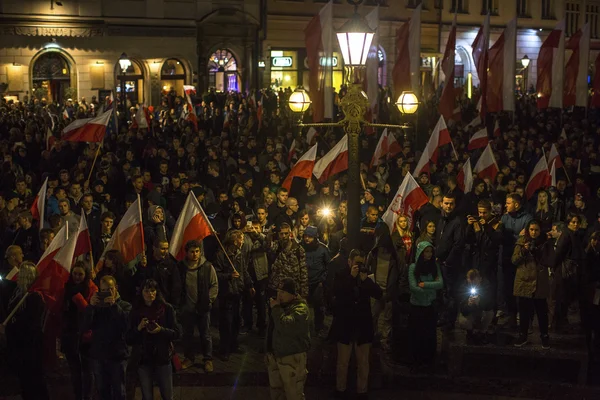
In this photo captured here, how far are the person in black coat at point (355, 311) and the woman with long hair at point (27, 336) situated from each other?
3.09 metres

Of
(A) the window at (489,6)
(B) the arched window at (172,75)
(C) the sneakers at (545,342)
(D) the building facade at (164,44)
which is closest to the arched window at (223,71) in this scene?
(D) the building facade at (164,44)

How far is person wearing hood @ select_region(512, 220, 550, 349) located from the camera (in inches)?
408

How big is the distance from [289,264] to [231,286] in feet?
2.56

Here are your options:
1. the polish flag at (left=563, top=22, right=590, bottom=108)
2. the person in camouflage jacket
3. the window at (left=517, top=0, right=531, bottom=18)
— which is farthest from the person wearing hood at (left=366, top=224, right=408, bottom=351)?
Answer: the window at (left=517, top=0, right=531, bottom=18)

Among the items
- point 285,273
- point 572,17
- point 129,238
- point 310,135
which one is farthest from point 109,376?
point 572,17

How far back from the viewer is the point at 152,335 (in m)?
8.23

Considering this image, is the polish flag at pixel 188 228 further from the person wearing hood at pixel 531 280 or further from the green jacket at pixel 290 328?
the person wearing hood at pixel 531 280

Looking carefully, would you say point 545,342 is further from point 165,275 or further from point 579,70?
point 579,70

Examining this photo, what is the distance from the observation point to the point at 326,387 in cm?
995

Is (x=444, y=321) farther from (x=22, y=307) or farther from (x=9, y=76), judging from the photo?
(x=9, y=76)

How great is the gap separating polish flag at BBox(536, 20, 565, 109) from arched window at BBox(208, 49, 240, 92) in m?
20.8

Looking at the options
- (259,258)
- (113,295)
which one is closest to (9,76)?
(259,258)

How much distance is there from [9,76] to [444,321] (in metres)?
28.1

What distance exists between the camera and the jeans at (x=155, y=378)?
8328mm
